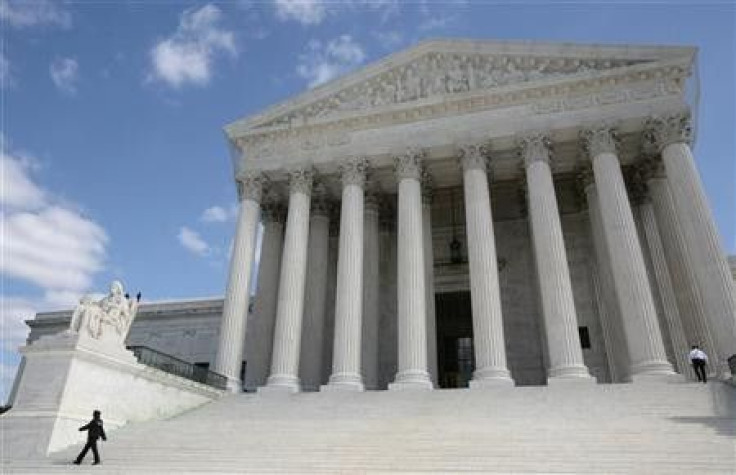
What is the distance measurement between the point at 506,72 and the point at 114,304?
21650mm

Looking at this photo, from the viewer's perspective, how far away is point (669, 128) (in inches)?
963

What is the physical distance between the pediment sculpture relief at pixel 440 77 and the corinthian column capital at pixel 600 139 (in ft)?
11.4

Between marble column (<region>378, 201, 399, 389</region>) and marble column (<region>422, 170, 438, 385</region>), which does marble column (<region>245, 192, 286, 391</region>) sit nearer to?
marble column (<region>378, 201, 399, 389</region>)

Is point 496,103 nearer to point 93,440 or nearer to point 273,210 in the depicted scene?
point 273,210

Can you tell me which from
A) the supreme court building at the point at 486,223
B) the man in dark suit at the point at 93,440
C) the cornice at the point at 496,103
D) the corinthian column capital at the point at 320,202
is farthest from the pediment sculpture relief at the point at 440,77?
the man in dark suit at the point at 93,440

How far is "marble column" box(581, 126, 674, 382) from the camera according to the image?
68.8ft

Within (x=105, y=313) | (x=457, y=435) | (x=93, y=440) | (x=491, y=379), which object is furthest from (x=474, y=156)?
(x=93, y=440)

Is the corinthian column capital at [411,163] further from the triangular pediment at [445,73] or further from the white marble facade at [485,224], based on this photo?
the triangular pediment at [445,73]

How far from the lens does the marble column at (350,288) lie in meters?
23.6

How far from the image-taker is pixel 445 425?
16281 millimetres

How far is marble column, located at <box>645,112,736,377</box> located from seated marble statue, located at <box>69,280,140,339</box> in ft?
72.1

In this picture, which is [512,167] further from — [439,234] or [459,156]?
[439,234]

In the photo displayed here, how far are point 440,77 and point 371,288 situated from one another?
1206 cm

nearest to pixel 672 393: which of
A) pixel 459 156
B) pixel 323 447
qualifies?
pixel 323 447
